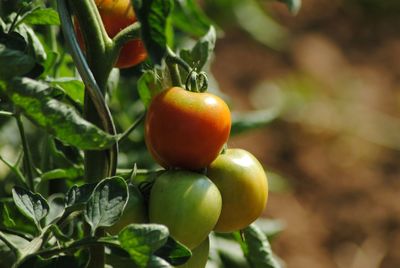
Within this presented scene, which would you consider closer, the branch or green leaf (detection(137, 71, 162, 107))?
the branch

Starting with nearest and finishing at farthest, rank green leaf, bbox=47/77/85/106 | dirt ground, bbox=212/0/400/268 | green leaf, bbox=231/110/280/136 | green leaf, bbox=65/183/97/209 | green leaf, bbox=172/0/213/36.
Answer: green leaf, bbox=65/183/97/209 → green leaf, bbox=47/77/85/106 → green leaf, bbox=172/0/213/36 → green leaf, bbox=231/110/280/136 → dirt ground, bbox=212/0/400/268

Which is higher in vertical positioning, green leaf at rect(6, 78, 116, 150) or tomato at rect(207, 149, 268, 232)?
green leaf at rect(6, 78, 116, 150)

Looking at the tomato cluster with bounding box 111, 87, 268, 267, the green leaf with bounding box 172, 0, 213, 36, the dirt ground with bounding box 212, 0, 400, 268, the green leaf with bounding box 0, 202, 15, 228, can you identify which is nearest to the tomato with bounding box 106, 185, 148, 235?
the tomato cluster with bounding box 111, 87, 268, 267

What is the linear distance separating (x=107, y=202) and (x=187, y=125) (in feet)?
0.39

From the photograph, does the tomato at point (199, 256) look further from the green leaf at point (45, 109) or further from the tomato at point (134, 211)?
the green leaf at point (45, 109)

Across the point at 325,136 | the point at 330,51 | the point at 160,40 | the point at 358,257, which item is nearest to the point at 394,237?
the point at 358,257

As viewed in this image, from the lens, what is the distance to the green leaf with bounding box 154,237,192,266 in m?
0.80

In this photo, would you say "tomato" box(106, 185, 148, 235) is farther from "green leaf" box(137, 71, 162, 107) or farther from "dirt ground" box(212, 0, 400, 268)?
"dirt ground" box(212, 0, 400, 268)

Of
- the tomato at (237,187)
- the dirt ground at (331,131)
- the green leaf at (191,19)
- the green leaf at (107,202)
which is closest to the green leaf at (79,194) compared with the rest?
the green leaf at (107,202)

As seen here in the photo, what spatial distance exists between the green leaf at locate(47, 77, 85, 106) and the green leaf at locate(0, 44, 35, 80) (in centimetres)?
20

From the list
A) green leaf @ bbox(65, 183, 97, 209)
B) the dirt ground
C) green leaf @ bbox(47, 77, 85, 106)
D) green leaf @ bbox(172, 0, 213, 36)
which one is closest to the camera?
green leaf @ bbox(65, 183, 97, 209)

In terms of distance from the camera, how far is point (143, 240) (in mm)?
781

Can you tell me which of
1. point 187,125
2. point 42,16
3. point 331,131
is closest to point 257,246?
point 187,125

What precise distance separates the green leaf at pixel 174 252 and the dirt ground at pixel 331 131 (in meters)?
1.62
